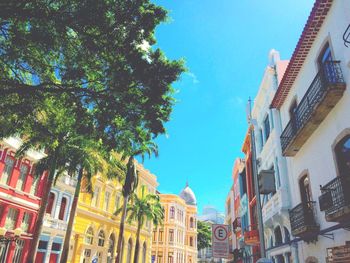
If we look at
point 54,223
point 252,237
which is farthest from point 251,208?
point 54,223

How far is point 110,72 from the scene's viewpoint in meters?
8.72

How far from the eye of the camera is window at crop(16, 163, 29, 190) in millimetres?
23375

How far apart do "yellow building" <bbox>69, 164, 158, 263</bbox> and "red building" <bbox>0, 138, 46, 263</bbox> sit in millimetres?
6280

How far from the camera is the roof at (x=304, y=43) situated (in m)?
11.6

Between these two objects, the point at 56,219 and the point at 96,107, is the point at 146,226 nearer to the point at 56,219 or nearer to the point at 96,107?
the point at 56,219

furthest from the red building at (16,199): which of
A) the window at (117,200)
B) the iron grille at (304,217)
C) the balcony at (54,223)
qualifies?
the iron grille at (304,217)

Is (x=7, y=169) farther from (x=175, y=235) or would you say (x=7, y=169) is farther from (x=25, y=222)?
(x=175, y=235)

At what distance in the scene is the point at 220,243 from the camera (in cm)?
959

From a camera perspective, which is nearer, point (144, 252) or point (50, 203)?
point (50, 203)

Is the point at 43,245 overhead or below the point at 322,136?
below

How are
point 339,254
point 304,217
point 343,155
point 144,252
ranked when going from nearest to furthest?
point 339,254, point 343,155, point 304,217, point 144,252

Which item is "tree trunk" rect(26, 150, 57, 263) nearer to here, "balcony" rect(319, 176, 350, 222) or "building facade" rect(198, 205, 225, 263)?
"balcony" rect(319, 176, 350, 222)

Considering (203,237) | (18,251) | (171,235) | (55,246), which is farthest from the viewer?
(203,237)

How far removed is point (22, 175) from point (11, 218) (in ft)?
10.3
